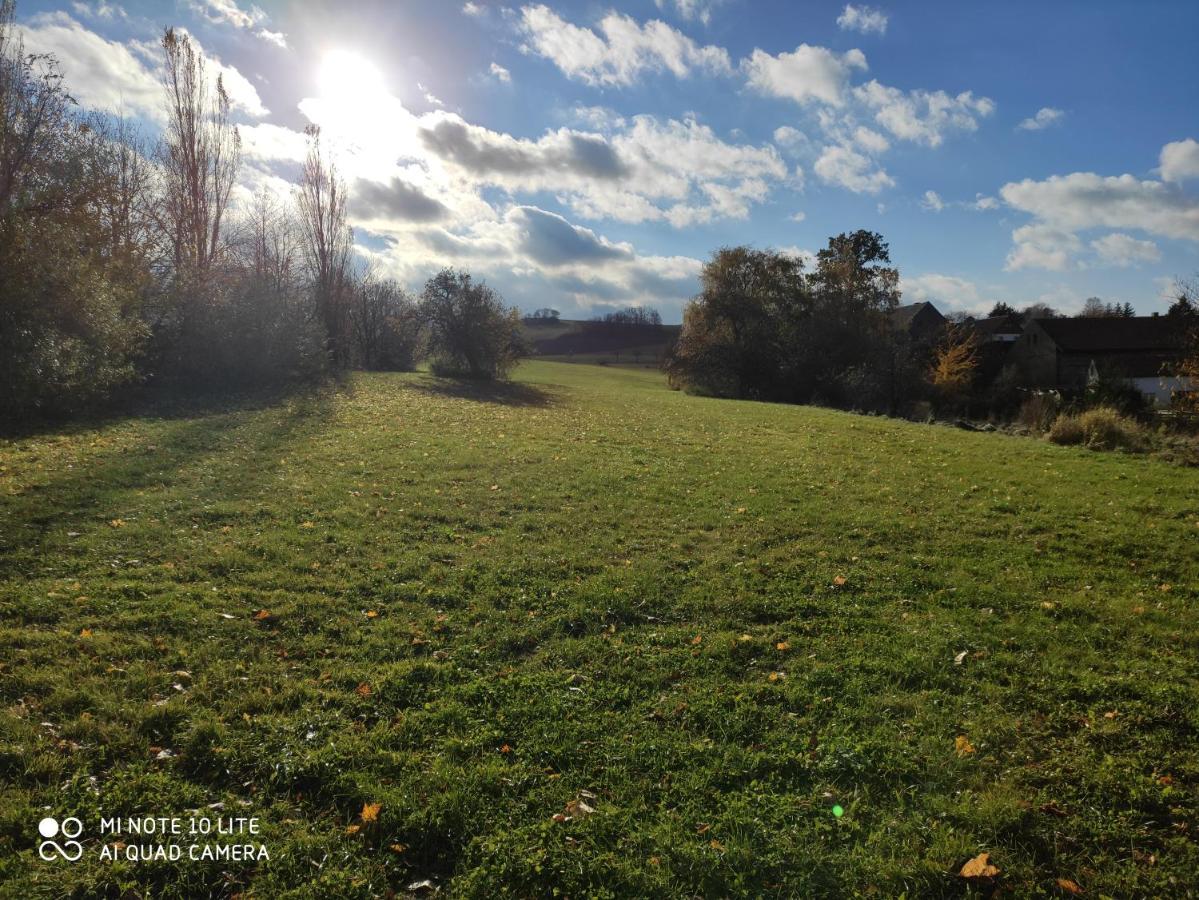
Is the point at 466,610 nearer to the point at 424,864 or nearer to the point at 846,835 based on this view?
the point at 424,864

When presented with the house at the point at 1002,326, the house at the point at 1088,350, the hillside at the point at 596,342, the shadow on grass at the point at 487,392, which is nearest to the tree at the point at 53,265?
the shadow on grass at the point at 487,392

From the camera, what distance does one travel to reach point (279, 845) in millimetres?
3451

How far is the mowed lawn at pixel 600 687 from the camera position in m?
3.46

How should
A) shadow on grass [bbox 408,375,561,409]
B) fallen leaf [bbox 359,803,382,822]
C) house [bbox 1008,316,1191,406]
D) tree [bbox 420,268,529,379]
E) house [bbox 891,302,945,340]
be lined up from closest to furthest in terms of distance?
fallen leaf [bbox 359,803,382,822], shadow on grass [bbox 408,375,561,409], tree [bbox 420,268,529,379], house [bbox 1008,316,1191,406], house [bbox 891,302,945,340]

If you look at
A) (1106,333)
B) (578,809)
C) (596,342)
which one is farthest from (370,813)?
(596,342)

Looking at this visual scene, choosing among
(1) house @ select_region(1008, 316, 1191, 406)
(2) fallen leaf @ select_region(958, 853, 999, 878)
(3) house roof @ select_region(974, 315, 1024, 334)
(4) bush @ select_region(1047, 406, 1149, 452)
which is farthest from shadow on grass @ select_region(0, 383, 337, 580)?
(3) house roof @ select_region(974, 315, 1024, 334)

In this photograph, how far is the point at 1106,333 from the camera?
53.3 metres

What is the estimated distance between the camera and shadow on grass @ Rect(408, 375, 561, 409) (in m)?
28.9

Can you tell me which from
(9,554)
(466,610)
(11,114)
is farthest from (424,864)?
(11,114)

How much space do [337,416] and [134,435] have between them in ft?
18.6

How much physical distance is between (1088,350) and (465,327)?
170 feet

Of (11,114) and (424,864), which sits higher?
(11,114)

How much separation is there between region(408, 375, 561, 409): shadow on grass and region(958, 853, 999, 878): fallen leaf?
24538 millimetres

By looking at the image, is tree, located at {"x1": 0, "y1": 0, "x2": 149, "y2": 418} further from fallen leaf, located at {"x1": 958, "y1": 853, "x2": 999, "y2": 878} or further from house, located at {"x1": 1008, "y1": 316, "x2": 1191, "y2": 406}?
house, located at {"x1": 1008, "y1": 316, "x2": 1191, "y2": 406}
